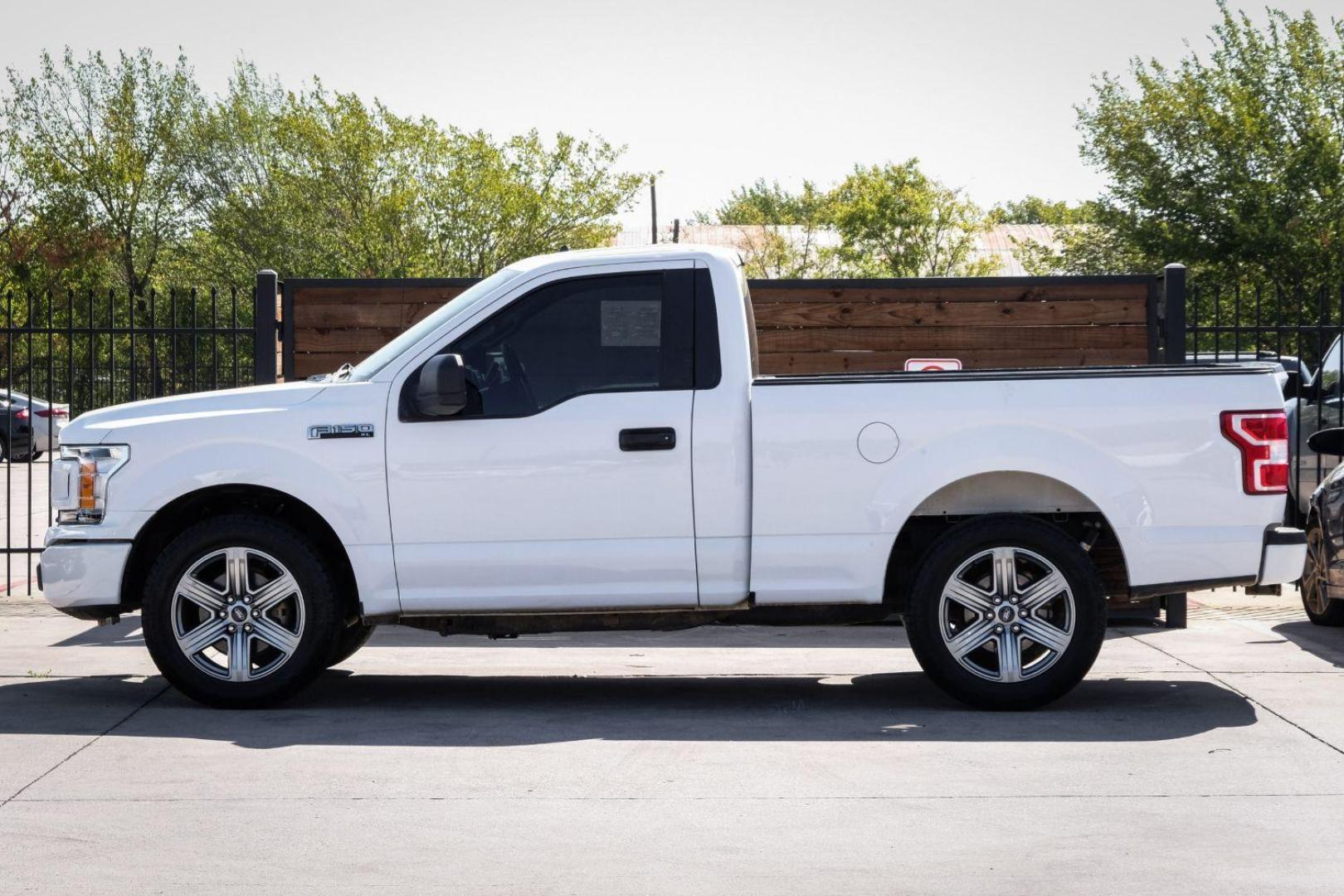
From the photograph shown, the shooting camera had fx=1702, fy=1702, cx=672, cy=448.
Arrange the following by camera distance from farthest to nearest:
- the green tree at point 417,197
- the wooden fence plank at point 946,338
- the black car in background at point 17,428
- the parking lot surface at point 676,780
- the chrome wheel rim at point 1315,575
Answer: the green tree at point 417,197, the black car in background at point 17,428, the wooden fence plank at point 946,338, the chrome wheel rim at point 1315,575, the parking lot surface at point 676,780

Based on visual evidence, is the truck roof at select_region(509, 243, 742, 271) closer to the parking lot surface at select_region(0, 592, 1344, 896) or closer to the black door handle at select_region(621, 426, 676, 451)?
the black door handle at select_region(621, 426, 676, 451)

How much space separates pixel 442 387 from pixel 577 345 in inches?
27.5

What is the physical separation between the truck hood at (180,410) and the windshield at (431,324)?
0.23 metres

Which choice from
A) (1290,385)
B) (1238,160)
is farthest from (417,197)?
(1290,385)

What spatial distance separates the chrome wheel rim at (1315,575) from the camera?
34.8 feet

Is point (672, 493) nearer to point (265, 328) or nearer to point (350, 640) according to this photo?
point (350, 640)

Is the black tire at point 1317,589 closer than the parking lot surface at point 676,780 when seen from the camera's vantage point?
No

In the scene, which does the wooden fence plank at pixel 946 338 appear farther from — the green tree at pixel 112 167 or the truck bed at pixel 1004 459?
the green tree at pixel 112 167

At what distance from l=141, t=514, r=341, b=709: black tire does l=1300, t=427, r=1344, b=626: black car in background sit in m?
5.98

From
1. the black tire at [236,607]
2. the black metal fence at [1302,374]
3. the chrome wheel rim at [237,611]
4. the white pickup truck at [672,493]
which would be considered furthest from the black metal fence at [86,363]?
the black metal fence at [1302,374]

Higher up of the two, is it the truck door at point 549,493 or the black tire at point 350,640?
the truck door at point 549,493

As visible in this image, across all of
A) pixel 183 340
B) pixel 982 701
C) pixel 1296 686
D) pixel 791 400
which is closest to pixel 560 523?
pixel 791 400

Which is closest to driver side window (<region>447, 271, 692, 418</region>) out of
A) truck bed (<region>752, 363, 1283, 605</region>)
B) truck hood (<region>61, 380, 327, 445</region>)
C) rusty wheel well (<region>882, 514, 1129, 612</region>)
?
truck bed (<region>752, 363, 1283, 605</region>)

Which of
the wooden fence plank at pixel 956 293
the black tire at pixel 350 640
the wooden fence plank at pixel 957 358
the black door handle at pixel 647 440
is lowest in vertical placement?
the black tire at pixel 350 640
